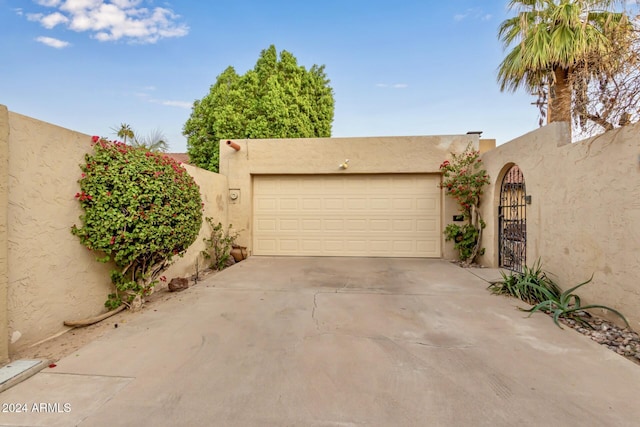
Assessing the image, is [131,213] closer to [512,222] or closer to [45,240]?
[45,240]

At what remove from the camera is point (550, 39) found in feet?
23.5

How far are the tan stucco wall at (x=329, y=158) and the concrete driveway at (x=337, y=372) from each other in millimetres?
4370

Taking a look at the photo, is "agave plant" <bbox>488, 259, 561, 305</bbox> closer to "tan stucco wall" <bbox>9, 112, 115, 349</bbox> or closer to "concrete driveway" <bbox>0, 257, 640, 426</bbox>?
"concrete driveway" <bbox>0, 257, 640, 426</bbox>

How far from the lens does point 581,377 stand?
226cm

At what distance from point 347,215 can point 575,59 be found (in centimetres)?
654

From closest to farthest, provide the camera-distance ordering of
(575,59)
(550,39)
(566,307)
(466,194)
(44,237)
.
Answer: (44,237), (566,307), (575,59), (466,194), (550,39)

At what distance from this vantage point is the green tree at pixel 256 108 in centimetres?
1421

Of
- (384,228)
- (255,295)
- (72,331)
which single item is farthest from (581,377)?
(384,228)

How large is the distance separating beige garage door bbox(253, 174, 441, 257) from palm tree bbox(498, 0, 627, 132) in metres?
3.70

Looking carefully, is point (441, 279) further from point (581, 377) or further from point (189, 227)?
point (189, 227)

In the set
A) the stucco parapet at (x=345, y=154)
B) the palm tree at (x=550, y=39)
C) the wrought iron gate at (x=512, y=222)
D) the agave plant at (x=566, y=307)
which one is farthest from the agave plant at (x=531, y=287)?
the palm tree at (x=550, y=39)

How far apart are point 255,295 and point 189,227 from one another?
146 cm

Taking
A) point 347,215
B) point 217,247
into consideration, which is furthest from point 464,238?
point 217,247

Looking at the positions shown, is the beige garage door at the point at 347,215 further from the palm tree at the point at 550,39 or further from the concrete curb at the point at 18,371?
the concrete curb at the point at 18,371
